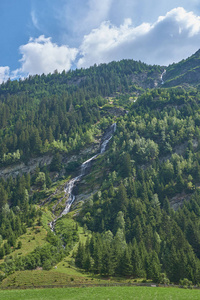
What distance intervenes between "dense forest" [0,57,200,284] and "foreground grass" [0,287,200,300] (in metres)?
13.1

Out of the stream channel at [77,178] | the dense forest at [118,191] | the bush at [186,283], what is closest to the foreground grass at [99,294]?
the bush at [186,283]

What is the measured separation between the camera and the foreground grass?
118 feet

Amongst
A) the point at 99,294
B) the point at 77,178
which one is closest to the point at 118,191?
the point at 77,178

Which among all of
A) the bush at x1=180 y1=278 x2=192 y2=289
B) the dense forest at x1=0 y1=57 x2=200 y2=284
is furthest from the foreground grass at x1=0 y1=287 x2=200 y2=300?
the dense forest at x1=0 y1=57 x2=200 y2=284

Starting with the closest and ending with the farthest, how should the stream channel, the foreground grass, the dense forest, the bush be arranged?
the foreground grass < the bush < the dense forest < the stream channel

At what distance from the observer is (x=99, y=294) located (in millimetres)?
38250

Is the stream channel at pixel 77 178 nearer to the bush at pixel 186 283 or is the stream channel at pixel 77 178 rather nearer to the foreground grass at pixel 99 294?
the foreground grass at pixel 99 294

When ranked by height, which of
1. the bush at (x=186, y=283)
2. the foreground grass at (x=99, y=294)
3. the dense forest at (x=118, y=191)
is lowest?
the bush at (x=186, y=283)

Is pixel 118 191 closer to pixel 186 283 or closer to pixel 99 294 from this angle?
pixel 186 283

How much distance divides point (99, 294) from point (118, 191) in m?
67.4

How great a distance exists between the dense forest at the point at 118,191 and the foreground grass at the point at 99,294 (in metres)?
13.1

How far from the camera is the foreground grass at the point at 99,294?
118 ft

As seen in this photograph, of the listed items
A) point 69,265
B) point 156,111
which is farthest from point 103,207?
point 156,111

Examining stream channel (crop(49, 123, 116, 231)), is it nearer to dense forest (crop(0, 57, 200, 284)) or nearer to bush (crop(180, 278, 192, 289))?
dense forest (crop(0, 57, 200, 284))
